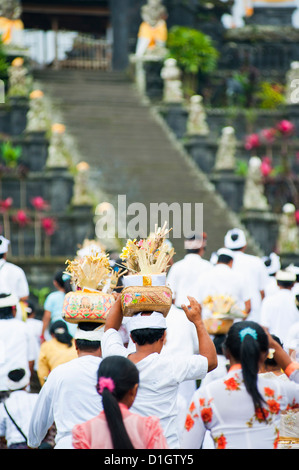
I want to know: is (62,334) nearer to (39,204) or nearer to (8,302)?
(8,302)

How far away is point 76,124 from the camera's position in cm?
2034

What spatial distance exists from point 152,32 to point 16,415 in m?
17.3

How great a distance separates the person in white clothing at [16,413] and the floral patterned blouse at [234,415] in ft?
8.84

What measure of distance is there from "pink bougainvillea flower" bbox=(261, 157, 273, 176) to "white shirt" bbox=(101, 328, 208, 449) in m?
14.9

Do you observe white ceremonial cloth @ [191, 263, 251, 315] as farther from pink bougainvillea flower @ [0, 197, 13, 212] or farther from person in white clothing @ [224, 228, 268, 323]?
pink bougainvillea flower @ [0, 197, 13, 212]

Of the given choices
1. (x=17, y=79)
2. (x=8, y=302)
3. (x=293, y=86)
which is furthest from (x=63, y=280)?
(x=293, y=86)

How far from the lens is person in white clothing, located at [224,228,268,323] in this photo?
10430 mm

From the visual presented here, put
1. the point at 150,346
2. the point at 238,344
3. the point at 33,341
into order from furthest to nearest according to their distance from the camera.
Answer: the point at 33,341
the point at 150,346
the point at 238,344

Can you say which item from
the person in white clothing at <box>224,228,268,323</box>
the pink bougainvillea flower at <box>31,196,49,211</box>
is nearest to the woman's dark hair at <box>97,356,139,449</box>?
the person in white clothing at <box>224,228,268,323</box>

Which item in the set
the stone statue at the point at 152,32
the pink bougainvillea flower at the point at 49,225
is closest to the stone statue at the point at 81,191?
the pink bougainvillea flower at the point at 49,225

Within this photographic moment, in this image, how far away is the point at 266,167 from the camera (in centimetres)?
1992
